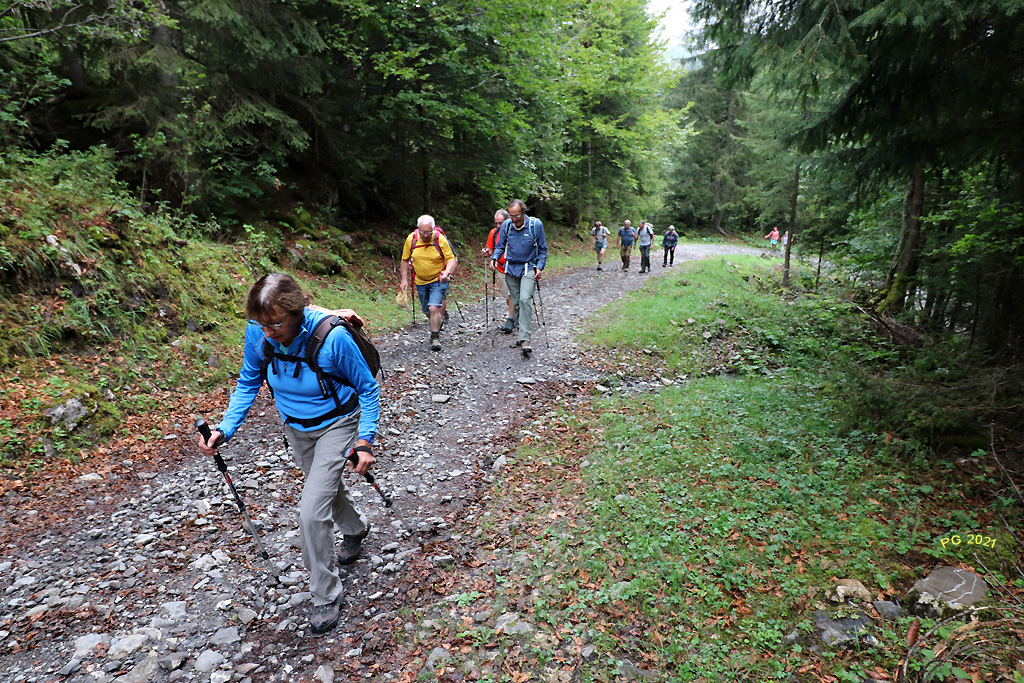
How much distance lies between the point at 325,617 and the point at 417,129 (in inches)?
572

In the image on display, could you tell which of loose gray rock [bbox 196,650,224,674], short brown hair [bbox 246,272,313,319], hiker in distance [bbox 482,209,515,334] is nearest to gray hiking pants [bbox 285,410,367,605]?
loose gray rock [bbox 196,650,224,674]

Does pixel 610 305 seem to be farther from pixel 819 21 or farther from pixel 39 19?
pixel 39 19

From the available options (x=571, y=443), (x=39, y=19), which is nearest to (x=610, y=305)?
(x=571, y=443)

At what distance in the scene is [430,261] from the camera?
9.05m

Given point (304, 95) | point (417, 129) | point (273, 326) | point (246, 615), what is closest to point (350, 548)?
point (246, 615)

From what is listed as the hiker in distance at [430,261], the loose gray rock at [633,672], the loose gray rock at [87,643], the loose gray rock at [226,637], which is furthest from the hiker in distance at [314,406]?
the hiker in distance at [430,261]

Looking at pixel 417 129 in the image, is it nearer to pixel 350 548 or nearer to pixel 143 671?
A: pixel 350 548

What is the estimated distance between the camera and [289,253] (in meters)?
12.9

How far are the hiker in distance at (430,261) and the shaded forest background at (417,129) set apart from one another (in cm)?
425

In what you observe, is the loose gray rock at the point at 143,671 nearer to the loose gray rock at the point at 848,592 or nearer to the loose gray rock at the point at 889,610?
the loose gray rock at the point at 848,592

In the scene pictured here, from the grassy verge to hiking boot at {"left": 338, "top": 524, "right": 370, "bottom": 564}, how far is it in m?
1.11

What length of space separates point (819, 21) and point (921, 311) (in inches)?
292

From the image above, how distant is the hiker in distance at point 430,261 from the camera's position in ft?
29.4

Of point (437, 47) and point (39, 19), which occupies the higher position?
point (437, 47)
